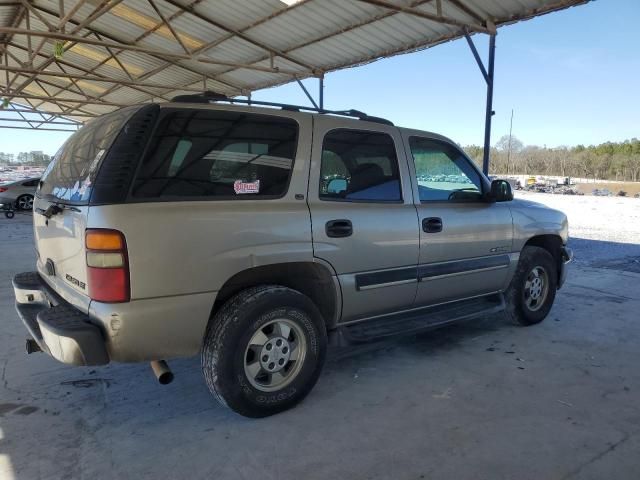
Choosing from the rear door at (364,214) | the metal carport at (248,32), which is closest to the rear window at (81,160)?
the rear door at (364,214)

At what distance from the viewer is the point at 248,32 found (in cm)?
1102

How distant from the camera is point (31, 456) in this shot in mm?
2562

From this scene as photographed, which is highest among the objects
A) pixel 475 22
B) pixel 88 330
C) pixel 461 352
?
pixel 475 22

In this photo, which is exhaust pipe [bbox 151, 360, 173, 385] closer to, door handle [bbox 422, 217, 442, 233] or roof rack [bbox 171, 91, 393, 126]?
roof rack [bbox 171, 91, 393, 126]

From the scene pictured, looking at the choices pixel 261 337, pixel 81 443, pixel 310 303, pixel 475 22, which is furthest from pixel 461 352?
pixel 475 22

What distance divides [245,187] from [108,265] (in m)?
0.91

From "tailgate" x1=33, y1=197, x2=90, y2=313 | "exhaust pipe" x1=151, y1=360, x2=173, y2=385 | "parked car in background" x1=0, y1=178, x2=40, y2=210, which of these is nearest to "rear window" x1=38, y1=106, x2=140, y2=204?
"tailgate" x1=33, y1=197, x2=90, y2=313

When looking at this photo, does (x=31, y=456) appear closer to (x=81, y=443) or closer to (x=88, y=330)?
(x=81, y=443)

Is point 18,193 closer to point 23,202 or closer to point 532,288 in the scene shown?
point 23,202

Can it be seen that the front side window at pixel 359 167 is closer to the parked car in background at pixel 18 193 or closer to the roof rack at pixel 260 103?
the roof rack at pixel 260 103

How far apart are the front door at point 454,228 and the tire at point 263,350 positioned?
113 centimetres

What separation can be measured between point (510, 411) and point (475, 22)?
763 centimetres

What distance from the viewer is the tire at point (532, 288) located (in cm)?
475

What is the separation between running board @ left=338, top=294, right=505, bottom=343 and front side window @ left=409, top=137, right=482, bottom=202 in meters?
0.93
